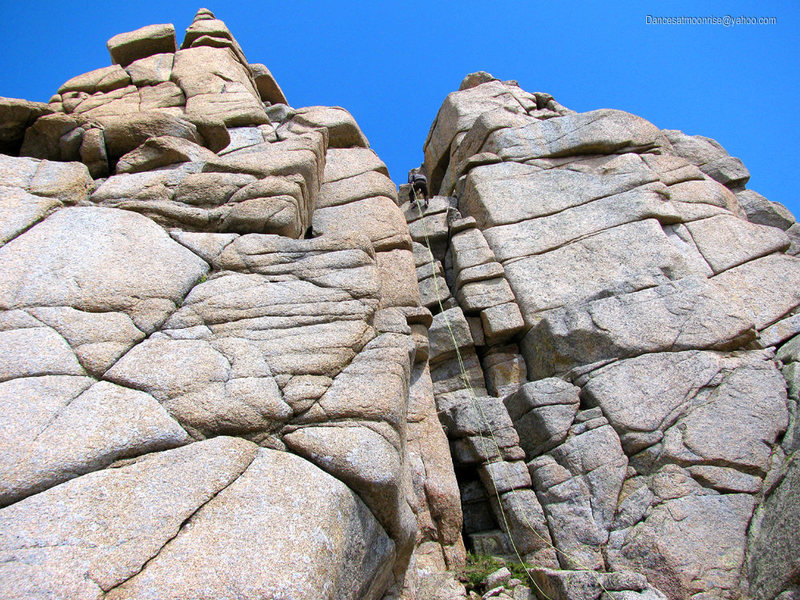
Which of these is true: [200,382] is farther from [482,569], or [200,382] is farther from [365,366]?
[482,569]

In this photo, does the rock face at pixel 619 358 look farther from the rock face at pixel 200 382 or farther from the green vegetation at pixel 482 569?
the rock face at pixel 200 382

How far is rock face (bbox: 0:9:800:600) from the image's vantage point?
4.28 metres

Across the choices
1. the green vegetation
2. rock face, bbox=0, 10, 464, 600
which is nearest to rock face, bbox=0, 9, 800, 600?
rock face, bbox=0, 10, 464, 600

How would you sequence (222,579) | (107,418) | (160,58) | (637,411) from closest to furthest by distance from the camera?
(222,579) → (107,418) → (637,411) → (160,58)

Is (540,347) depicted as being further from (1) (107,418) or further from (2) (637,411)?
(1) (107,418)

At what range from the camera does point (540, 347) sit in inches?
414

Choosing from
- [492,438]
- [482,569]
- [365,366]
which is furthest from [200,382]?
[492,438]

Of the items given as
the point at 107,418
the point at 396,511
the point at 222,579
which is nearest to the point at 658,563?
the point at 396,511

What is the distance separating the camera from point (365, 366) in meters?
5.94

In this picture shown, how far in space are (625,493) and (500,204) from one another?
786cm

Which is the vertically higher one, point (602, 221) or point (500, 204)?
point (500, 204)

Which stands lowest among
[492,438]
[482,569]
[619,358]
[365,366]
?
[482,569]

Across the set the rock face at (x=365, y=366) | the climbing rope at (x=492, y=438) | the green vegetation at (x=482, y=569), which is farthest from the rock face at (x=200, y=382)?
the climbing rope at (x=492, y=438)

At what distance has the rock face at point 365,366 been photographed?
4.28m
